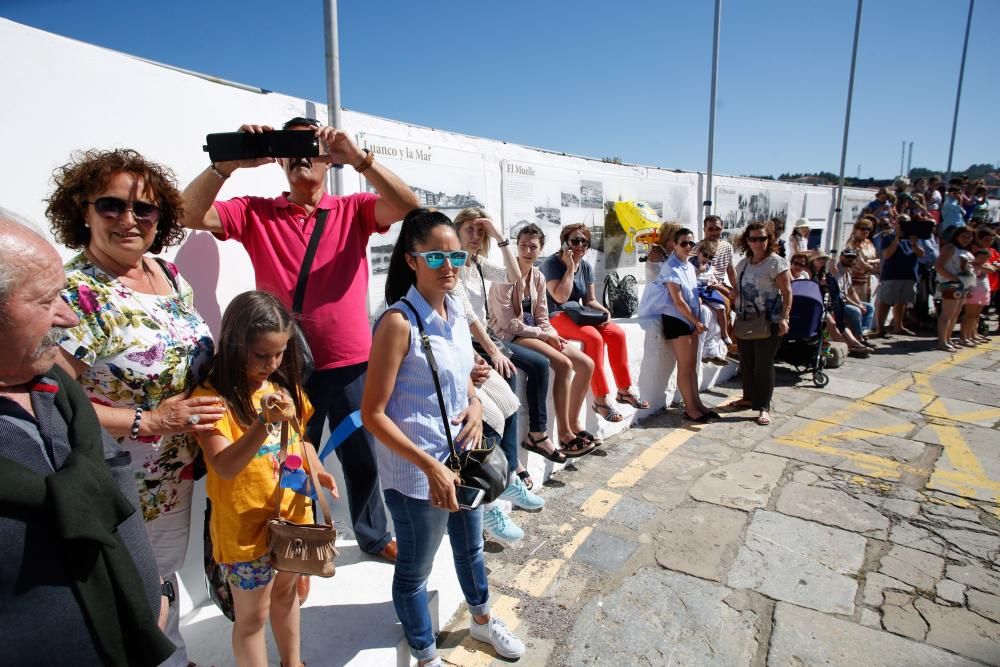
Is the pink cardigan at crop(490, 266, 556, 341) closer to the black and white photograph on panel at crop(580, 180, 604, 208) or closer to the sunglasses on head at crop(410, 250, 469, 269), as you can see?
the sunglasses on head at crop(410, 250, 469, 269)

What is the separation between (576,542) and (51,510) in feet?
9.10

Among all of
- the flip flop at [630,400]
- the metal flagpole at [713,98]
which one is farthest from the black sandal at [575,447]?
the metal flagpole at [713,98]

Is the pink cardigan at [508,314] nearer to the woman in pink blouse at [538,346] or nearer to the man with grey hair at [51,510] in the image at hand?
the woman in pink blouse at [538,346]

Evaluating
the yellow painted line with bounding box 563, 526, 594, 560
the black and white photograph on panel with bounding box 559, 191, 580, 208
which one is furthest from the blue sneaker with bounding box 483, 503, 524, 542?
the black and white photograph on panel with bounding box 559, 191, 580, 208

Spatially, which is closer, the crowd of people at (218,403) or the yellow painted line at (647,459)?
the crowd of people at (218,403)

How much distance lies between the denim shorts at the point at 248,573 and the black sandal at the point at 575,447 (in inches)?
106

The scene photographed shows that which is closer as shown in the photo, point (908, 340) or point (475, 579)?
point (475, 579)

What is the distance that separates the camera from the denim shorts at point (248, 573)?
175 centimetres

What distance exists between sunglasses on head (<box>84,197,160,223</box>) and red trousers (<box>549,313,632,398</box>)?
10.6 feet

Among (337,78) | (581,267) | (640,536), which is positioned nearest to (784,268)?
(581,267)

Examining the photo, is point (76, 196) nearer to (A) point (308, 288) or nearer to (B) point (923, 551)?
(A) point (308, 288)

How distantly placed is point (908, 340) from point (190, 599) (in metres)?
10.4

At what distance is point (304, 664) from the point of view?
209 cm

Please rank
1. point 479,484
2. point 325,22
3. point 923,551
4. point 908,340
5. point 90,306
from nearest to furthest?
point 90,306 < point 479,484 < point 325,22 < point 923,551 < point 908,340
